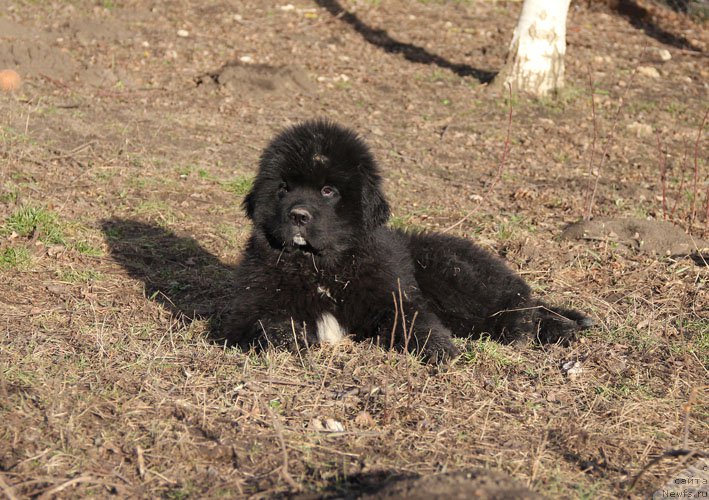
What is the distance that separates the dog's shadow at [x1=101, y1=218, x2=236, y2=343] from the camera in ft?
21.0

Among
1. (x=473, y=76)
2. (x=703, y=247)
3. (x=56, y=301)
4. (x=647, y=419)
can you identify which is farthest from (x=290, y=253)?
(x=473, y=76)

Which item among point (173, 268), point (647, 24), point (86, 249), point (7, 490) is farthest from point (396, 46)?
point (7, 490)

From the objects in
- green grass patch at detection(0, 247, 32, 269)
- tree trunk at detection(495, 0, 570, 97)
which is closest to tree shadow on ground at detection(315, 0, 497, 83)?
tree trunk at detection(495, 0, 570, 97)

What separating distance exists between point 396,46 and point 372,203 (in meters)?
10.0

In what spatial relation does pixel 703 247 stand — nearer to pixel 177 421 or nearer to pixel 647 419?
pixel 647 419

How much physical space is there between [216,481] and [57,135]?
22.9ft

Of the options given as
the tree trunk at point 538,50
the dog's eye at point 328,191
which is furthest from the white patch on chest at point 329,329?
the tree trunk at point 538,50

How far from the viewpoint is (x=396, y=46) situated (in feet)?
48.6

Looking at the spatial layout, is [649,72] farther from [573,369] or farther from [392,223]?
[573,369]

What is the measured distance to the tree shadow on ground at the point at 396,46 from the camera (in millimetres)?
13695

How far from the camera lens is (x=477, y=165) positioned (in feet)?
34.4

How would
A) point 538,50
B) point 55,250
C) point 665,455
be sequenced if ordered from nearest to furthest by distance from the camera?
point 665,455
point 55,250
point 538,50

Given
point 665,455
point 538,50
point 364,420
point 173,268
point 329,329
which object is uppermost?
point 538,50

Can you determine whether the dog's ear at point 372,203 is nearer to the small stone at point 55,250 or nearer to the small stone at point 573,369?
the small stone at point 573,369
